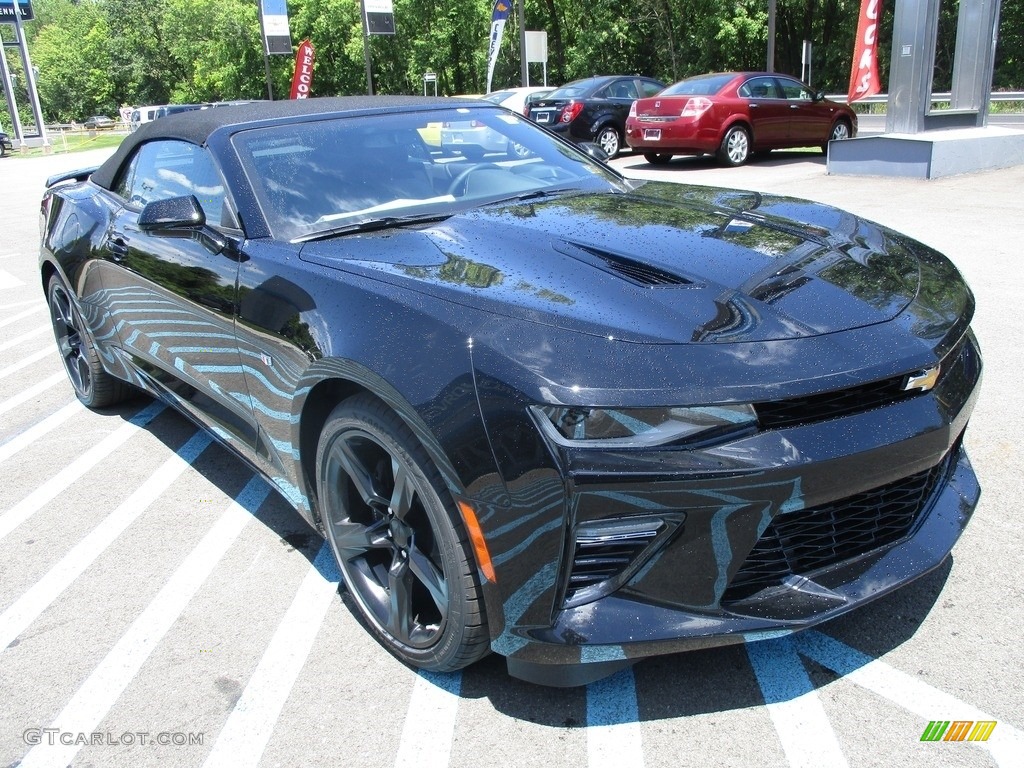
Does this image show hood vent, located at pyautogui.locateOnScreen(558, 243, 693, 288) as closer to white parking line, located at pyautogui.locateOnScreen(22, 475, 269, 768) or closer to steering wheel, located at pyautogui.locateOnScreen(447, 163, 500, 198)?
steering wheel, located at pyautogui.locateOnScreen(447, 163, 500, 198)

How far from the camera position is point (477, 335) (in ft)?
6.88

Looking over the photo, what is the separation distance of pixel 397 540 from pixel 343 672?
427 millimetres

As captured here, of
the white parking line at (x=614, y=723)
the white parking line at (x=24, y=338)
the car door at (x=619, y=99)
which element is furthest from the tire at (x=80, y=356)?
the car door at (x=619, y=99)

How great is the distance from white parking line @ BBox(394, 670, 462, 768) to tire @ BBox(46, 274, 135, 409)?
2982 mm

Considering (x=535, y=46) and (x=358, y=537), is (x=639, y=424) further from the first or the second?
(x=535, y=46)

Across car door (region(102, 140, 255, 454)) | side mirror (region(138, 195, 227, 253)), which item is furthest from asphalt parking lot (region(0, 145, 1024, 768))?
side mirror (region(138, 195, 227, 253))

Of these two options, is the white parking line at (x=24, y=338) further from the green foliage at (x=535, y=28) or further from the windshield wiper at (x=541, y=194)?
the green foliage at (x=535, y=28)

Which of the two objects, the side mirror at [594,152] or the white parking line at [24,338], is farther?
the white parking line at [24,338]

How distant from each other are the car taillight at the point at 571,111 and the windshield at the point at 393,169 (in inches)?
481

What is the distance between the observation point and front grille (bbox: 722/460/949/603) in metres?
2.03

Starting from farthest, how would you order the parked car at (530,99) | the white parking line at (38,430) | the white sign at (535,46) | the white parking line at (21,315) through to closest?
1. the white sign at (535,46)
2. the parked car at (530,99)
3. the white parking line at (21,315)
4. the white parking line at (38,430)

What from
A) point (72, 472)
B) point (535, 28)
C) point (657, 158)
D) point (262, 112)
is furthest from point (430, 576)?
point (535, 28)

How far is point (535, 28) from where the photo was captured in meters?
42.5

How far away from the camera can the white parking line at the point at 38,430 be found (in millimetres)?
4516
